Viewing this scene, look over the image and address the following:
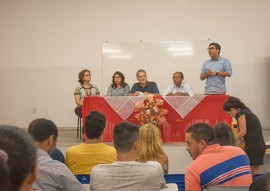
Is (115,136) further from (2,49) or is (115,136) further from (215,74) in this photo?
(2,49)

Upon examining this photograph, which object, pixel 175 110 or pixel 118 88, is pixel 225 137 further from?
pixel 118 88

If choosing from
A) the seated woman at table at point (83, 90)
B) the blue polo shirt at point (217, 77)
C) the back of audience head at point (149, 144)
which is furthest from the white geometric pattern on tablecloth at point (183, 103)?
the back of audience head at point (149, 144)

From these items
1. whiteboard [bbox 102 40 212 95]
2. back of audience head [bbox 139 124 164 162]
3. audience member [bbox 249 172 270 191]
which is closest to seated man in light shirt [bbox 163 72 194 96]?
whiteboard [bbox 102 40 212 95]

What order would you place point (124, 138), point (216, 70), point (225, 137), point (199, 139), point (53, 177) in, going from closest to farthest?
1. point (53, 177)
2. point (124, 138)
3. point (199, 139)
4. point (225, 137)
5. point (216, 70)

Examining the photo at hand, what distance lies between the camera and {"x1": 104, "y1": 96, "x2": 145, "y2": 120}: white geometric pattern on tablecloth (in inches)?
274

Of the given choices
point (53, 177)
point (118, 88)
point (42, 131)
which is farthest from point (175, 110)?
point (53, 177)

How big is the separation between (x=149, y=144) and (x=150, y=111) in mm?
3017

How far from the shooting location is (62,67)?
9.89 m

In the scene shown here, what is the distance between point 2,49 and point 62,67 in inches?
57.6

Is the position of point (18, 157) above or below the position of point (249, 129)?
above

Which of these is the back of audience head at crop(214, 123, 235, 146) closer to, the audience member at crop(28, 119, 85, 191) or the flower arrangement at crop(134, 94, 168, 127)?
the audience member at crop(28, 119, 85, 191)

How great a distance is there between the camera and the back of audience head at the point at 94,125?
11.6 ft

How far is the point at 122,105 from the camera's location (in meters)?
6.99

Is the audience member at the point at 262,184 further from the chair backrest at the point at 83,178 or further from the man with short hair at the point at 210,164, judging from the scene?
the chair backrest at the point at 83,178
